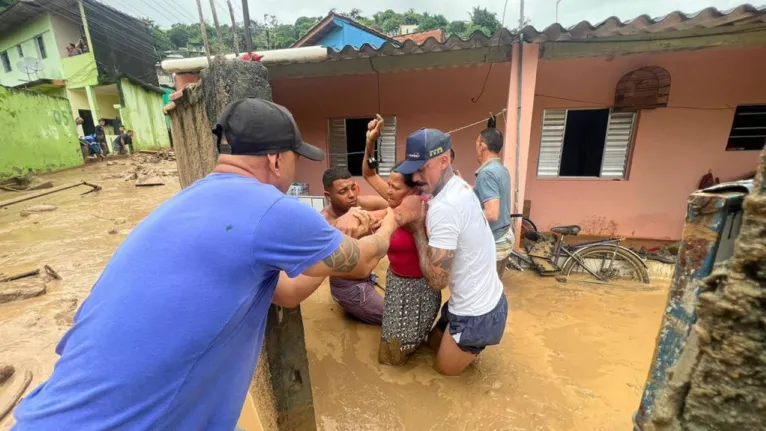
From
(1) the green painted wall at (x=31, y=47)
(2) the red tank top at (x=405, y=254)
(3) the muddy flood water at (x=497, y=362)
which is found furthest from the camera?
(1) the green painted wall at (x=31, y=47)

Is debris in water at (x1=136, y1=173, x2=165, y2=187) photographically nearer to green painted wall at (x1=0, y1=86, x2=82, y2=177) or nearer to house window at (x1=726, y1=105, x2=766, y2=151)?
green painted wall at (x1=0, y1=86, x2=82, y2=177)

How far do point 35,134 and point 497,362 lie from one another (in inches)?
690

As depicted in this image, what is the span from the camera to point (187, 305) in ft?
3.49

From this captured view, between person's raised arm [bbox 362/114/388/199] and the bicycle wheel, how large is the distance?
9.89 feet

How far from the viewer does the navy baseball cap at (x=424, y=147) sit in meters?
2.35

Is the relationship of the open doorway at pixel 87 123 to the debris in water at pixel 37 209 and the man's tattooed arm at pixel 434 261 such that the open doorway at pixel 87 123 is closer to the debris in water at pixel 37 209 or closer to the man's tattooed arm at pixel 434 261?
the debris in water at pixel 37 209

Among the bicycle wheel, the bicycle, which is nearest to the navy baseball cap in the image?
the bicycle

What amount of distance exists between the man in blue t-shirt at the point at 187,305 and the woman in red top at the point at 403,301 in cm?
138

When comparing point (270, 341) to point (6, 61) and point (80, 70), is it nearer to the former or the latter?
point (80, 70)

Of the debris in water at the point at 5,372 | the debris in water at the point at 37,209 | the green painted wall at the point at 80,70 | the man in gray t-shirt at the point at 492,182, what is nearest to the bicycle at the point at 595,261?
the man in gray t-shirt at the point at 492,182

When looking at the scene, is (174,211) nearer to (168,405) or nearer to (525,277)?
(168,405)

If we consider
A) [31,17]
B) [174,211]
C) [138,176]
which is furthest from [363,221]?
[31,17]

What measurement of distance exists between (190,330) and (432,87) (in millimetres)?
5922

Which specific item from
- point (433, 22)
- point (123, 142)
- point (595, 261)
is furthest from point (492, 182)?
point (433, 22)
